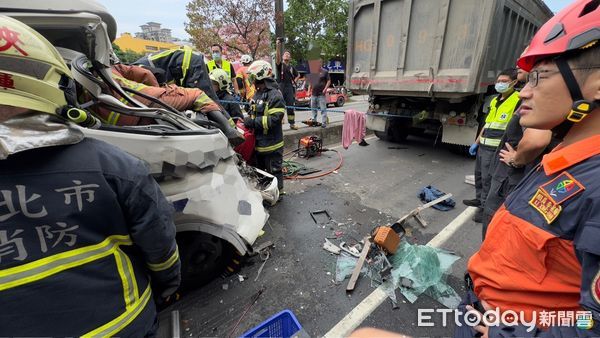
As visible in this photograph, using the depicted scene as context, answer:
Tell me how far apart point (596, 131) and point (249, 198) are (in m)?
2.04

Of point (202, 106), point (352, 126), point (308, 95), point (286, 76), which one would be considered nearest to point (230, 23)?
point (308, 95)

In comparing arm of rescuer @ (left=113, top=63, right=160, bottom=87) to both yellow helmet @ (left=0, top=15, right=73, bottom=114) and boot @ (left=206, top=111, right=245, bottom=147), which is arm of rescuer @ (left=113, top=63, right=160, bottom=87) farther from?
yellow helmet @ (left=0, top=15, right=73, bottom=114)

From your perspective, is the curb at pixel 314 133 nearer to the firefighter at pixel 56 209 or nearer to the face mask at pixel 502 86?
the face mask at pixel 502 86

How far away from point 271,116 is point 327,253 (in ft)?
6.21

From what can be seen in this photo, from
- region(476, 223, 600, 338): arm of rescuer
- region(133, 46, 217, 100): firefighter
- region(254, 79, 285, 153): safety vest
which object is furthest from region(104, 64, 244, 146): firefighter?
region(476, 223, 600, 338): arm of rescuer

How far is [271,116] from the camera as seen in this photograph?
3752 mm

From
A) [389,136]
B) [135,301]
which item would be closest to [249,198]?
[135,301]

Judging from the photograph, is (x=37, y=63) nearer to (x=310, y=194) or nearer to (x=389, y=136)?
(x=310, y=194)

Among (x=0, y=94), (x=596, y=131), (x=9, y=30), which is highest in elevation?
(x=9, y=30)

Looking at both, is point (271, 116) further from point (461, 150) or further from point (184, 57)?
point (461, 150)

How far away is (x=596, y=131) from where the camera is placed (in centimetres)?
90

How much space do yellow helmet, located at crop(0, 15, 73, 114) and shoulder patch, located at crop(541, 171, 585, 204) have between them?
1.58 meters

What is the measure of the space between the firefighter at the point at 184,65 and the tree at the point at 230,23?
49.5ft

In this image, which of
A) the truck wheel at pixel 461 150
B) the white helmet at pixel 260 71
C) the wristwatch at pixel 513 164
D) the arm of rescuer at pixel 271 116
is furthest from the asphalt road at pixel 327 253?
the white helmet at pixel 260 71
